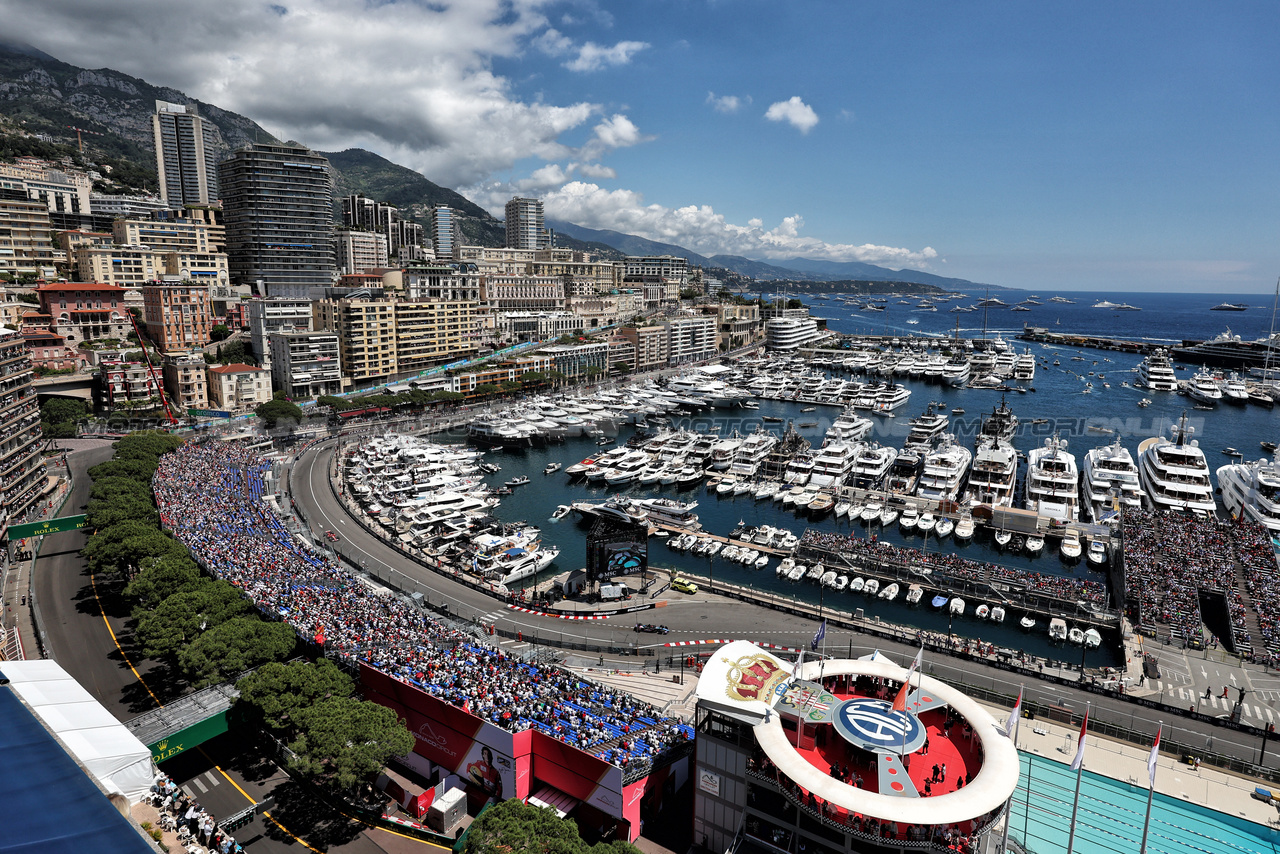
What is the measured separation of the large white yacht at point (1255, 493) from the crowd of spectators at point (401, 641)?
49.2 meters

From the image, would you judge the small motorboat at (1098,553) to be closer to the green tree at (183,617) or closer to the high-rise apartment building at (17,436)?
the green tree at (183,617)

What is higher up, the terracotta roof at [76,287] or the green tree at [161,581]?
the terracotta roof at [76,287]

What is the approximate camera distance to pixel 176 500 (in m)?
42.0

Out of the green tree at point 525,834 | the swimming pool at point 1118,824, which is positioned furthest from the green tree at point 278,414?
the swimming pool at point 1118,824

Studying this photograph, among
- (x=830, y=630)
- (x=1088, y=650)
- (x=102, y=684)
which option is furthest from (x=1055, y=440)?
(x=102, y=684)

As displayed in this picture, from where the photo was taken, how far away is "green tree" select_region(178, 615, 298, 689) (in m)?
23.9

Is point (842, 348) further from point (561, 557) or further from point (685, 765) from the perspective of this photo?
point (685, 765)

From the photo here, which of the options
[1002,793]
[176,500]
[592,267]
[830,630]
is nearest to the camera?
[1002,793]

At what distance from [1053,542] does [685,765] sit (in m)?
39.7

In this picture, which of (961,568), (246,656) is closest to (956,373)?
(961,568)

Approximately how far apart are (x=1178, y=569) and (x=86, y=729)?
162 feet

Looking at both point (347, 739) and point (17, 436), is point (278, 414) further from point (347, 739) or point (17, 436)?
point (347, 739)

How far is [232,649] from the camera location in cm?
2434

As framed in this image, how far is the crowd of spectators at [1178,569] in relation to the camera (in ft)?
112
